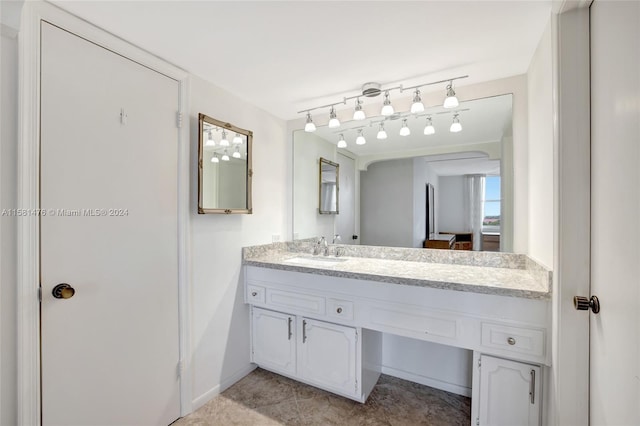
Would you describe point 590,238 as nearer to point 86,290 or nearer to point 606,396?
point 606,396

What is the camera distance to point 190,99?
178 centimetres

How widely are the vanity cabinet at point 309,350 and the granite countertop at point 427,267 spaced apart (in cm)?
38

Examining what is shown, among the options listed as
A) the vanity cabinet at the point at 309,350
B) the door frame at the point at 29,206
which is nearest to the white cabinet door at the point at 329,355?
the vanity cabinet at the point at 309,350

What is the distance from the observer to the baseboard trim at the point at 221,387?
5.96 ft

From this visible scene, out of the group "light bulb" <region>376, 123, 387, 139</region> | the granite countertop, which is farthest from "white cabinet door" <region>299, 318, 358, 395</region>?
"light bulb" <region>376, 123, 387, 139</region>

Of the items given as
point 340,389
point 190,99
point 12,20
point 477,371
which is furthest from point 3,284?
point 477,371

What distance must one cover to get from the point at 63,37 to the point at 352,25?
4.29 feet

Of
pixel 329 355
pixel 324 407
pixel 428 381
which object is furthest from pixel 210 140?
pixel 428 381

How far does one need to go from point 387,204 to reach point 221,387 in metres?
1.86

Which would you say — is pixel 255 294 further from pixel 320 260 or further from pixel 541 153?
pixel 541 153

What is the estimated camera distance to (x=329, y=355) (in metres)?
1.84

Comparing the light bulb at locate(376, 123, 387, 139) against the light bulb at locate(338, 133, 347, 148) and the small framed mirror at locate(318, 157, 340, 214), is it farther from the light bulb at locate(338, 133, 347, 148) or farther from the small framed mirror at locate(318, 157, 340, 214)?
the small framed mirror at locate(318, 157, 340, 214)

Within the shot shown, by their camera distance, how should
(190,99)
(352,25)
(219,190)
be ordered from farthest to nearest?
1. (219,190)
2. (190,99)
3. (352,25)

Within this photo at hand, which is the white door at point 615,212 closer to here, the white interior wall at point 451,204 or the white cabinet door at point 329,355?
the white interior wall at point 451,204
